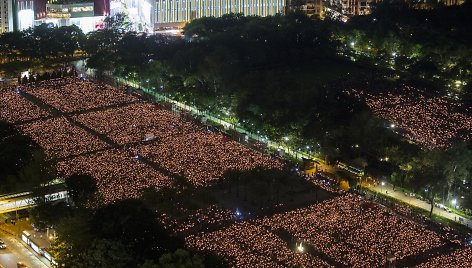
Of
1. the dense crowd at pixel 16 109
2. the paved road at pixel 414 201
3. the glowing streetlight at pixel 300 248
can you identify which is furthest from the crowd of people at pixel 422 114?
the dense crowd at pixel 16 109

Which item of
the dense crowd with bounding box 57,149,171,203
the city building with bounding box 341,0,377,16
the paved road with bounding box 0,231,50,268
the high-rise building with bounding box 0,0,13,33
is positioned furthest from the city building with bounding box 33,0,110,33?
the paved road with bounding box 0,231,50,268

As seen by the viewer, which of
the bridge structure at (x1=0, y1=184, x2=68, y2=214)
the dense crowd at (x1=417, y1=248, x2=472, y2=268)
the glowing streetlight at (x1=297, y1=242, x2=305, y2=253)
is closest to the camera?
the dense crowd at (x1=417, y1=248, x2=472, y2=268)

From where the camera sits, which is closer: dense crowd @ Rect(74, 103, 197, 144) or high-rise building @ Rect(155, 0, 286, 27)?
dense crowd @ Rect(74, 103, 197, 144)

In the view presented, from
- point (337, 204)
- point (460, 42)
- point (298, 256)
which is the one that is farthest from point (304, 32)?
point (298, 256)

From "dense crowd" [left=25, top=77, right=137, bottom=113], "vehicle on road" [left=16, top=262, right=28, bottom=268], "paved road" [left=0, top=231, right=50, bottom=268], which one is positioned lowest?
"paved road" [left=0, top=231, right=50, bottom=268]

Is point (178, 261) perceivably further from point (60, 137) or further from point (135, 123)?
point (135, 123)

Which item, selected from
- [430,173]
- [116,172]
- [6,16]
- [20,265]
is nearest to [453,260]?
[430,173]

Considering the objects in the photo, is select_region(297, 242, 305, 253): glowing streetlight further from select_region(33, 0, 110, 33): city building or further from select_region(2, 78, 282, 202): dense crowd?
select_region(33, 0, 110, 33): city building

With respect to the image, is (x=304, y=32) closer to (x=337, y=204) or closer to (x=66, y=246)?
(x=337, y=204)
